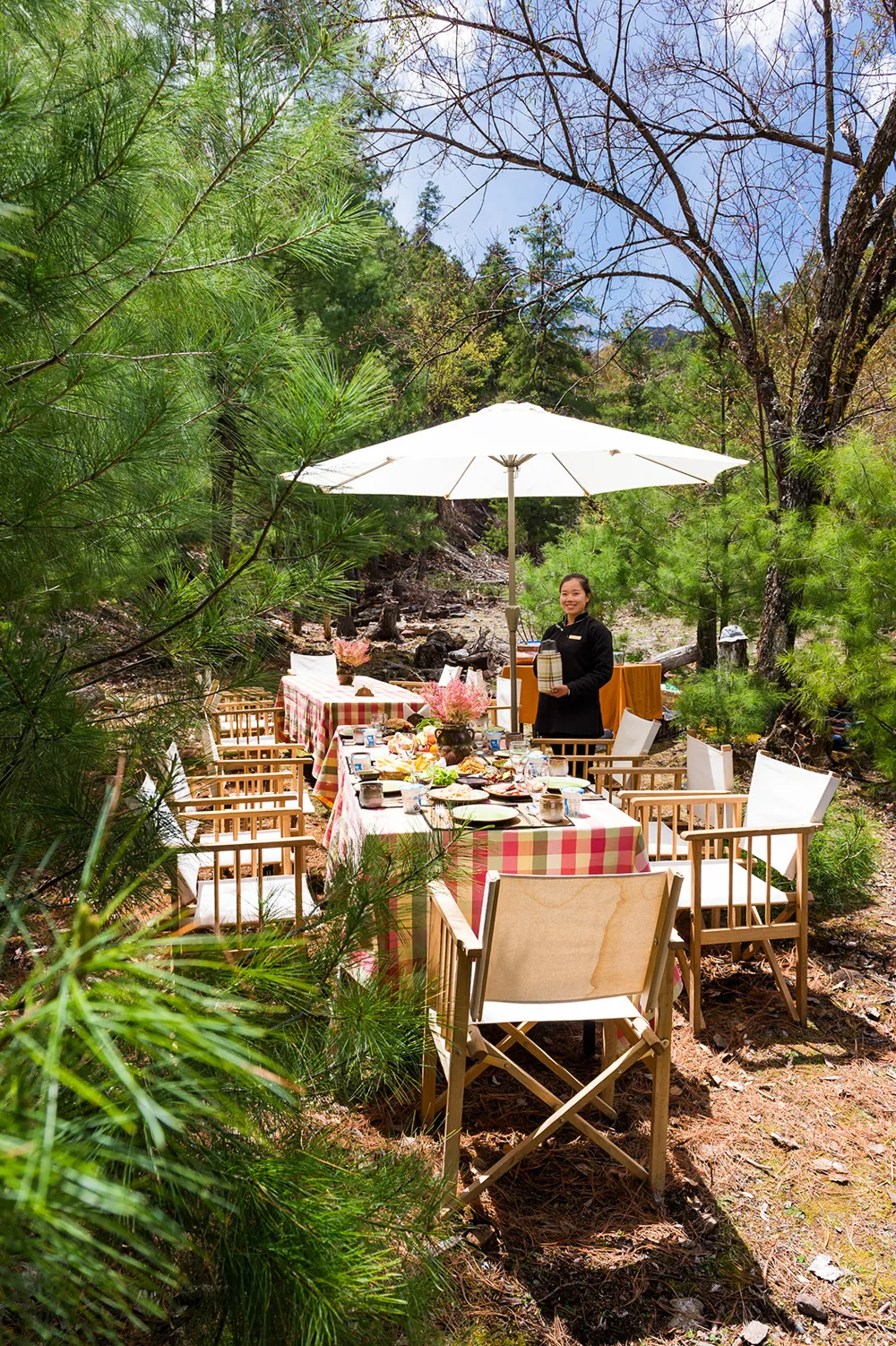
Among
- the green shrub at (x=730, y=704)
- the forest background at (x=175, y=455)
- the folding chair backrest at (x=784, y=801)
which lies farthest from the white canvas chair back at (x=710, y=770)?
the forest background at (x=175, y=455)

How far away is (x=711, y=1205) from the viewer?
232 cm

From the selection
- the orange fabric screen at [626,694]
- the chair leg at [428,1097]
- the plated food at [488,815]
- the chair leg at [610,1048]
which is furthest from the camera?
the orange fabric screen at [626,694]

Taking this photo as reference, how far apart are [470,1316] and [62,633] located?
1685mm

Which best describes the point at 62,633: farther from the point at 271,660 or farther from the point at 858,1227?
the point at 858,1227

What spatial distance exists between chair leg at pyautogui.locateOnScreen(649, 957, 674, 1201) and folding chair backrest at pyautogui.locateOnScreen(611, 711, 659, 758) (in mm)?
2227

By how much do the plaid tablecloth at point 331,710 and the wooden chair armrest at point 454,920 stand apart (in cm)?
306

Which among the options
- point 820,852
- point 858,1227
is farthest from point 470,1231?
point 820,852

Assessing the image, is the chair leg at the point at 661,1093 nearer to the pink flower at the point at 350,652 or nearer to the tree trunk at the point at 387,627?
the pink flower at the point at 350,652

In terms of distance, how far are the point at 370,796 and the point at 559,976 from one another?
1164 mm

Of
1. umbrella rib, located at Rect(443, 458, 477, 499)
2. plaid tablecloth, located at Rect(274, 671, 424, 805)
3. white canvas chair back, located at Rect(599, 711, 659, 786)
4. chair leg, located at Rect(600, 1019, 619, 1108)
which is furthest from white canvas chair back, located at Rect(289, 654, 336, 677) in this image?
chair leg, located at Rect(600, 1019, 619, 1108)

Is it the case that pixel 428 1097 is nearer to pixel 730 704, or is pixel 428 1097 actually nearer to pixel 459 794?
pixel 459 794

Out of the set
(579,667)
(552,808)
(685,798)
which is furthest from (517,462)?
(552,808)

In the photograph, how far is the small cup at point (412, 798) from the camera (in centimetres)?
313

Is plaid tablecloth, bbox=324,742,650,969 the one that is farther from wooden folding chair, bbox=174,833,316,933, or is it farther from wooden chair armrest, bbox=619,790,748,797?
wooden chair armrest, bbox=619,790,748,797
